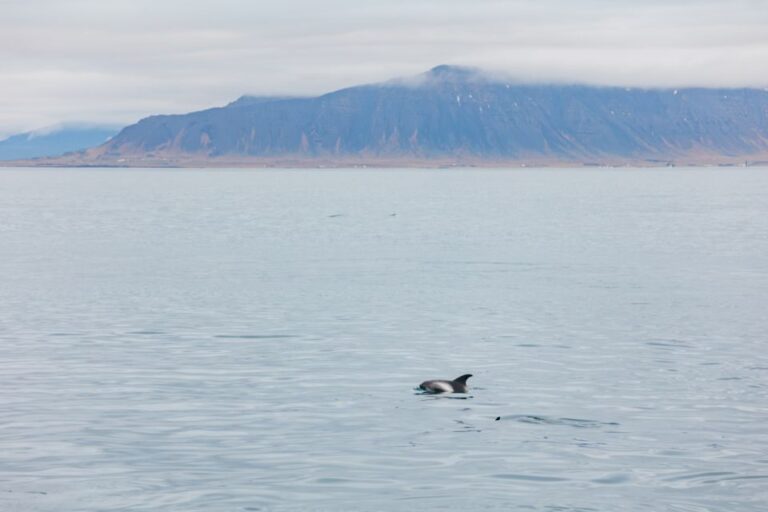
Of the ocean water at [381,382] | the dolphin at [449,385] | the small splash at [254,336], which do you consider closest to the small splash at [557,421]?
the ocean water at [381,382]

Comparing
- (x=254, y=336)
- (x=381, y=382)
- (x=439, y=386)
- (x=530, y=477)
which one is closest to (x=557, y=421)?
(x=439, y=386)

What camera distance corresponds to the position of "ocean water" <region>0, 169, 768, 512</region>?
2105cm

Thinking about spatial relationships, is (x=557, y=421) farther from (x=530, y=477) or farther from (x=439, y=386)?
(x=530, y=477)

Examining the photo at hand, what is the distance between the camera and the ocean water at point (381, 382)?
21.0 m

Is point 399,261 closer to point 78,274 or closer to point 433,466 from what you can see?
point 78,274

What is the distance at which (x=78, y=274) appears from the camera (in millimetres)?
56594

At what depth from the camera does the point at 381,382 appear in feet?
101

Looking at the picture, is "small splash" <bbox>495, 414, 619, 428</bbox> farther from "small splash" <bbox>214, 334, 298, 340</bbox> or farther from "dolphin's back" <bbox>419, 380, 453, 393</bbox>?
"small splash" <bbox>214, 334, 298, 340</bbox>

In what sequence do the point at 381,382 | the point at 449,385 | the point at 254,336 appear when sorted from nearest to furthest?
the point at 449,385 → the point at 381,382 → the point at 254,336

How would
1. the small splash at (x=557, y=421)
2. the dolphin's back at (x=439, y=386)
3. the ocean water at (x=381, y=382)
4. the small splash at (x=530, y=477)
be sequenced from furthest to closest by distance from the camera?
the dolphin's back at (x=439, y=386) < the small splash at (x=557, y=421) < the small splash at (x=530, y=477) < the ocean water at (x=381, y=382)

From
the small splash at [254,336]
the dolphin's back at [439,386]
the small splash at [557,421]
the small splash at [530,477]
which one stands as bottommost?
the small splash at [254,336]

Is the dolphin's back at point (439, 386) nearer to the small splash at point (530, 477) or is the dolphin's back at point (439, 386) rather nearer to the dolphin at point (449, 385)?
the dolphin at point (449, 385)

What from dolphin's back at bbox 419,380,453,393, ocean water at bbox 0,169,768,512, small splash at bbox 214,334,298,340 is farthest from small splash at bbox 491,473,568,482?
small splash at bbox 214,334,298,340

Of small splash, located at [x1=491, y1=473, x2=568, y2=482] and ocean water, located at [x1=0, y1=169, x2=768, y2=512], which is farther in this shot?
small splash, located at [x1=491, y1=473, x2=568, y2=482]
